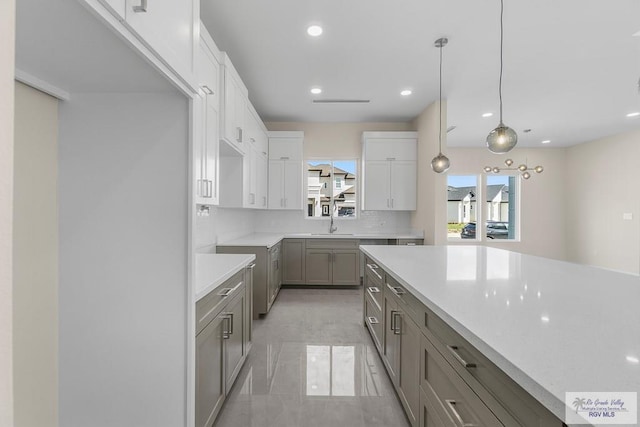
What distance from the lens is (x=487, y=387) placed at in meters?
0.90

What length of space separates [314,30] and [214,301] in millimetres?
2496

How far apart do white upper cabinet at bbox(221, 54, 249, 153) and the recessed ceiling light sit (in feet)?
2.62

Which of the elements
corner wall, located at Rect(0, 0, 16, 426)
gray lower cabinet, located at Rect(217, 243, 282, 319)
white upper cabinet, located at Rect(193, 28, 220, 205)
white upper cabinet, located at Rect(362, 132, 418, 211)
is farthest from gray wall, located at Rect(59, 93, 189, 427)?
white upper cabinet, located at Rect(362, 132, 418, 211)

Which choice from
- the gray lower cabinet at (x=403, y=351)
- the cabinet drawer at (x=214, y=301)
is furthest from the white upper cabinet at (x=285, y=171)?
→ the gray lower cabinet at (x=403, y=351)

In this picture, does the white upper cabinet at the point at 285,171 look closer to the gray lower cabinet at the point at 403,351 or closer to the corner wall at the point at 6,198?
the gray lower cabinet at the point at 403,351

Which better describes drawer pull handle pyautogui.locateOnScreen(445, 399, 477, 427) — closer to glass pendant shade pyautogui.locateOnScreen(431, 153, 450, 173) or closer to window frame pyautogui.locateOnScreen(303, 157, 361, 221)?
glass pendant shade pyautogui.locateOnScreen(431, 153, 450, 173)

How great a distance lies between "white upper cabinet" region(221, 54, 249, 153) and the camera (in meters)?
2.69

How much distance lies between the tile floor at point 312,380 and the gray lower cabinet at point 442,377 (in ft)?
0.81

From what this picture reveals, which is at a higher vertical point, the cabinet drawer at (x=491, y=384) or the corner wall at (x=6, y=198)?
the corner wall at (x=6, y=198)

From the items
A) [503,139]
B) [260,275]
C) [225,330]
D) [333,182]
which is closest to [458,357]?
[225,330]

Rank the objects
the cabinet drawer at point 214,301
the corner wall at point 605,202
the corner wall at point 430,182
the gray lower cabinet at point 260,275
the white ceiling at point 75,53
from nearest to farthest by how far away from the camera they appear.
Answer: the white ceiling at point 75,53 < the cabinet drawer at point 214,301 < the gray lower cabinet at point 260,275 < the corner wall at point 430,182 < the corner wall at point 605,202

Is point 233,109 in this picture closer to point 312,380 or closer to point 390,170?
point 312,380

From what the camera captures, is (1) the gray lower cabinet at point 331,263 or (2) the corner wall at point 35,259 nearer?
(2) the corner wall at point 35,259

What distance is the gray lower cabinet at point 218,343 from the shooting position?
153 cm
